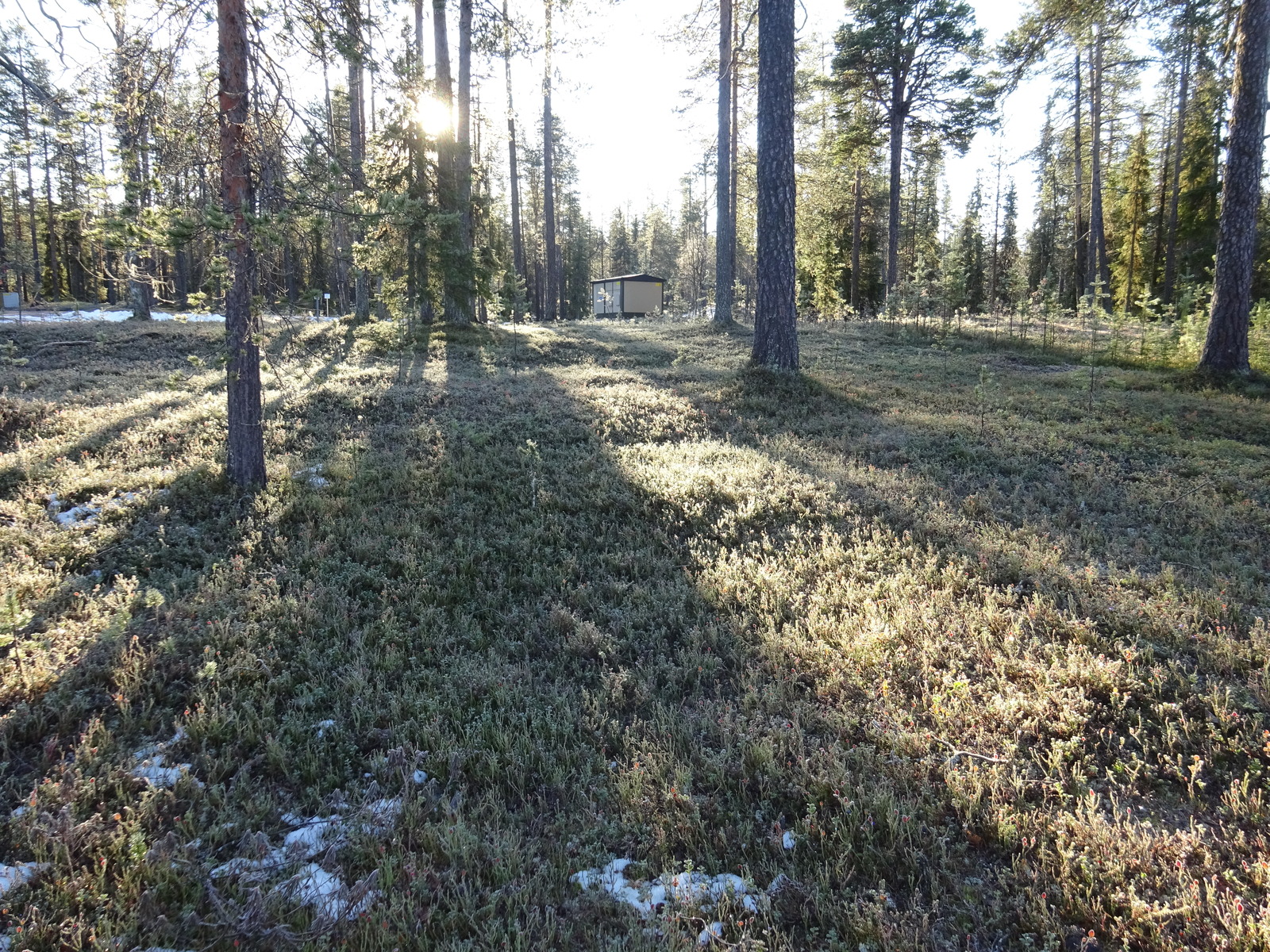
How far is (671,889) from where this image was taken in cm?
282

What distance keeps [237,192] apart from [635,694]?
6.15 metres

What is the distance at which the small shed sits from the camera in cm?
4784

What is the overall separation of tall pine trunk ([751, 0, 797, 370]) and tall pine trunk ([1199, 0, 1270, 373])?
7.28 metres

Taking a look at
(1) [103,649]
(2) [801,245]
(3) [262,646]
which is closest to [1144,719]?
(3) [262,646]

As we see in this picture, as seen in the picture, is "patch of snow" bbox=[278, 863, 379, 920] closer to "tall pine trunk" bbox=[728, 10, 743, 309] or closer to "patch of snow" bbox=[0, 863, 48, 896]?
"patch of snow" bbox=[0, 863, 48, 896]

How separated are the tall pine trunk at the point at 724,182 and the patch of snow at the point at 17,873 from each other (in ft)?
67.2

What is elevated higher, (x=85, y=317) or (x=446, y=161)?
(x=446, y=161)

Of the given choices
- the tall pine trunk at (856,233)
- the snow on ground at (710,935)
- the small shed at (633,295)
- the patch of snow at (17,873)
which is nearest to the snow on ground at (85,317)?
the patch of snow at (17,873)

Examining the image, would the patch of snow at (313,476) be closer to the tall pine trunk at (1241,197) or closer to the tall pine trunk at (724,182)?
the tall pine trunk at (1241,197)

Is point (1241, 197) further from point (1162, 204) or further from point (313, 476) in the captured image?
point (1162, 204)

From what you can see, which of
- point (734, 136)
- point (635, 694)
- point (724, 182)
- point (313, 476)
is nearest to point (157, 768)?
point (635, 694)

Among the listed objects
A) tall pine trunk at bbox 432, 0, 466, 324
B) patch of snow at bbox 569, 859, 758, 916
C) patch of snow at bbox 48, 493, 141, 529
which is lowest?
patch of snow at bbox 569, 859, 758, 916

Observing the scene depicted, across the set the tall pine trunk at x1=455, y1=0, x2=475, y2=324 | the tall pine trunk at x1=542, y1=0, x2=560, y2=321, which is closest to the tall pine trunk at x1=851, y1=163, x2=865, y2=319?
the tall pine trunk at x1=542, y1=0, x2=560, y2=321

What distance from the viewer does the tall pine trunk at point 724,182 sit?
20000 millimetres
